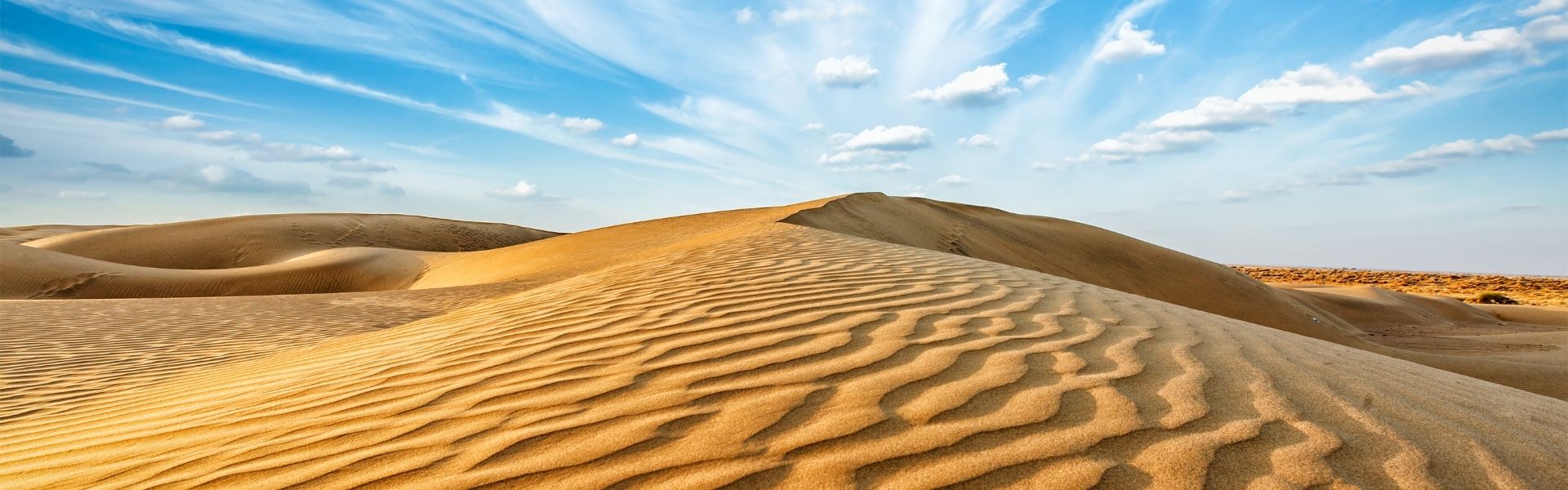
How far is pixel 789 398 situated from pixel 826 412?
6.5 inches

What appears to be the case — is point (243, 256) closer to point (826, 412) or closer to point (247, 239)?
point (247, 239)

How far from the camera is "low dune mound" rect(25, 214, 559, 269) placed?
2588 centimetres

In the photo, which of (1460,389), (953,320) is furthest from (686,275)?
(1460,389)

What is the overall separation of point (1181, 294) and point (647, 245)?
8.88 m

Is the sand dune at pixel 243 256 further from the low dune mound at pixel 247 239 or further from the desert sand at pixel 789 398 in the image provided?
the desert sand at pixel 789 398

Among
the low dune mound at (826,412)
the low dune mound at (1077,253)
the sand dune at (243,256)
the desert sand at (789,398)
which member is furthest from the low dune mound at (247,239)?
the low dune mound at (826,412)

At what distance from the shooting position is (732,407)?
2.19 m

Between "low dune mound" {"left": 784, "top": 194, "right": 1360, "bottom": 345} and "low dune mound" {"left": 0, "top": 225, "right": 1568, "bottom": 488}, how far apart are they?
6778 millimetres

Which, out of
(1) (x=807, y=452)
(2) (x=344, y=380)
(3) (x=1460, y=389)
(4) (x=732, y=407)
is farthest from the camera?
(2) (x=344, y=380)

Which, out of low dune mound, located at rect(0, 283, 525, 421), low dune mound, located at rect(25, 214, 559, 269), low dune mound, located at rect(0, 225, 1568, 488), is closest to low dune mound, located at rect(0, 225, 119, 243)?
low dune mound, located at rect(25, 214, 559, 269)

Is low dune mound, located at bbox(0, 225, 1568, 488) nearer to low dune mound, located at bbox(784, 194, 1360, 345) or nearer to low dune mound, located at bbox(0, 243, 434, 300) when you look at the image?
low dune mound, located at bbox(784, 194, 1360, 345)

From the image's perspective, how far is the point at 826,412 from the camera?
2117mm

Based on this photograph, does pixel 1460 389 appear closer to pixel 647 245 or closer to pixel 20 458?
pixel 20 458

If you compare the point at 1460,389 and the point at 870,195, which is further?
the point at 870,195
